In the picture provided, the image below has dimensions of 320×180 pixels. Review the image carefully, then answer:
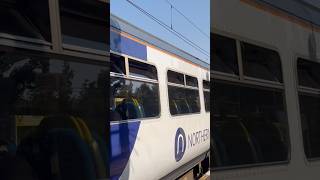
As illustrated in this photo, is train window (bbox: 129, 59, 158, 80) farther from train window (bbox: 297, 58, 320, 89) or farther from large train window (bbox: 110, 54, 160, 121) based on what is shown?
train window (bbox: 297, 58, 320, 89)

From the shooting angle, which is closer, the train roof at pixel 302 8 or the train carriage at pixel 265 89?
the train carriage at pixel 265 89

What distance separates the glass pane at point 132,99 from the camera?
1011mm

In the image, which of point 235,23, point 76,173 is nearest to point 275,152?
point 235,23

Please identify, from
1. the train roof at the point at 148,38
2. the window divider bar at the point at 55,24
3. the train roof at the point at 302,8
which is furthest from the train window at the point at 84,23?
the train roof at the point at 302,8

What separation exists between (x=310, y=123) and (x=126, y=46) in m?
1.29

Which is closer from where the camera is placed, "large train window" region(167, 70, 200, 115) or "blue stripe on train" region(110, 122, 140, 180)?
"blue stripe on train" region(110, 122, 140, 180)

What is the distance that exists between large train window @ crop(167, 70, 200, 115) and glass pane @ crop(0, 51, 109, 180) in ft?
0.65

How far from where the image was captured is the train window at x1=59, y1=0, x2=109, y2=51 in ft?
4.01

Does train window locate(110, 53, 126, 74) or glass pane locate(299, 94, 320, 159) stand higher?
train window locate(110, 53, 126, 74)

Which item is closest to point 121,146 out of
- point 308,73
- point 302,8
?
point 302,8

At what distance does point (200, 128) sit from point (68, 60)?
0.38m

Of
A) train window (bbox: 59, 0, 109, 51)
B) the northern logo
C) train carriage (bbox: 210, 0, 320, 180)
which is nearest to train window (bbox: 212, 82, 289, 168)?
train carriage (bbox: 210, 0, 320, 180)

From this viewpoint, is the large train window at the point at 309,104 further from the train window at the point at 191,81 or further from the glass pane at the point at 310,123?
the train window at the point at 191,81

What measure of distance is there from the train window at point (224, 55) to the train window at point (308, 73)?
57 centimetres
